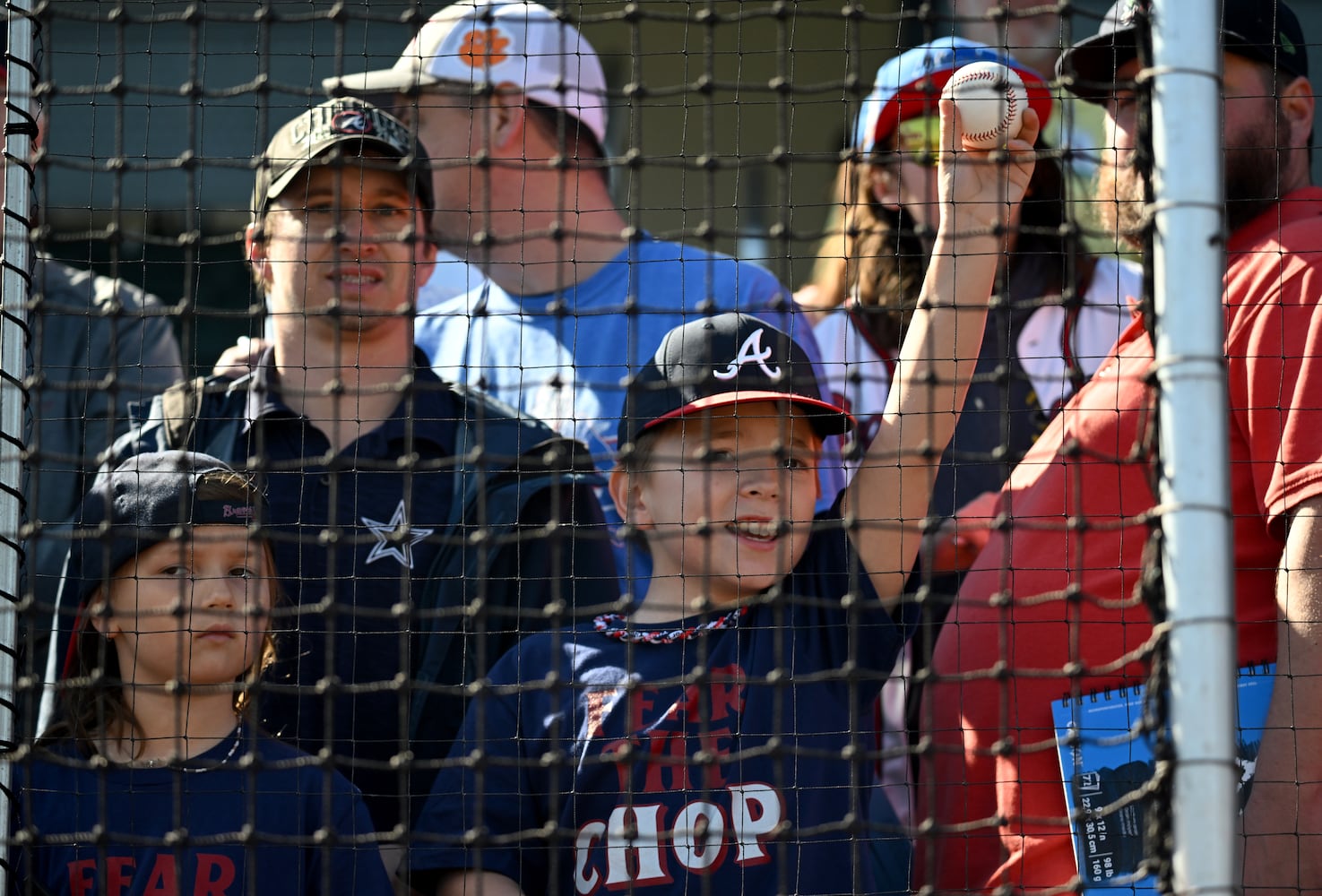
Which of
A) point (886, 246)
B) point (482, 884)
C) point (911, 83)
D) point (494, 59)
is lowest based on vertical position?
point (482, 884)

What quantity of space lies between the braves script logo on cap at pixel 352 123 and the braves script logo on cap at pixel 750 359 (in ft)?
2.94

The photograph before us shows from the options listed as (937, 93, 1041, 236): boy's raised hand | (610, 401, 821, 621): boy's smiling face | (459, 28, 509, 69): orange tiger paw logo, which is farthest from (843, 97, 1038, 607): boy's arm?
(459, 28, 509, 69): orange tiger paw logo

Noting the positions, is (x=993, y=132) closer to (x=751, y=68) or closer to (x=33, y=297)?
(x=33, y=297)

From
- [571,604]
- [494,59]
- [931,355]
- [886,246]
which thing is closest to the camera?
[931,355]

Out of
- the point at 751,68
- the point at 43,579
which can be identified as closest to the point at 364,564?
the point at 43,579

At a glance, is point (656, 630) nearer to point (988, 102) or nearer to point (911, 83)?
point (988, 102)

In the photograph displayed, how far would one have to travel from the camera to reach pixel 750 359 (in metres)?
2.69

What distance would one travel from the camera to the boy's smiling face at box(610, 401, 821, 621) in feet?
8.43

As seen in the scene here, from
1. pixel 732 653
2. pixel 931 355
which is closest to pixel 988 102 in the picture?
pixel 931 355

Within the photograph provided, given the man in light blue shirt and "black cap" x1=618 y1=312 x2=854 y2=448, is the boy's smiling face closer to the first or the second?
"black cap" x1=618 y1=312 x2=854 y2=448

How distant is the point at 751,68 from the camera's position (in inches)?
226

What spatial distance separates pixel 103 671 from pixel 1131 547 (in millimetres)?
1741

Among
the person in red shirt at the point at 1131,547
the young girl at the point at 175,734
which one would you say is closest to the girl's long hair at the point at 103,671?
the young girl at the point at 175,734

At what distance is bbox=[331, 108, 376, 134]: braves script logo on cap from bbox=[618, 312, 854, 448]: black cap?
765 millimetres
